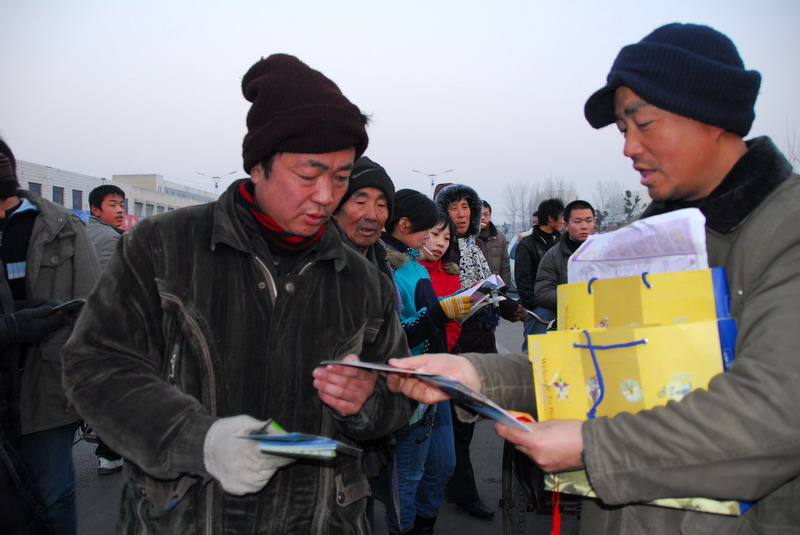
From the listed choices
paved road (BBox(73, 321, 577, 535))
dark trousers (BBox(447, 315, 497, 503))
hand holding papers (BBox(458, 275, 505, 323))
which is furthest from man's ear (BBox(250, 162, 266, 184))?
paved road (BBox(73, 321, 577, 535))

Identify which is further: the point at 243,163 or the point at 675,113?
the point at 243,163

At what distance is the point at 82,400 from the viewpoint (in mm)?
1458

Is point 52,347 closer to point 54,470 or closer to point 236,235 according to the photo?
point 54,470

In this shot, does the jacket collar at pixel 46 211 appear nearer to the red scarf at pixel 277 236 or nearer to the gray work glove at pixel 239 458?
the red scarf at pixel 277 236

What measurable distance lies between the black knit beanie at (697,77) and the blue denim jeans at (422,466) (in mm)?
2379

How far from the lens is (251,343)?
1.63m

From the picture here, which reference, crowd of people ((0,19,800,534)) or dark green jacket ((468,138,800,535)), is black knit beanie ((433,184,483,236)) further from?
dark green jacket ((468,138,800,535))

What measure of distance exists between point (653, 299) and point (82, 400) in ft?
5.01

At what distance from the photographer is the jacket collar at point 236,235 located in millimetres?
1648

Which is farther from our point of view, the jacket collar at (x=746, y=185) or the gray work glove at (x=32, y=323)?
the gray work glove at (x=32, y=323)

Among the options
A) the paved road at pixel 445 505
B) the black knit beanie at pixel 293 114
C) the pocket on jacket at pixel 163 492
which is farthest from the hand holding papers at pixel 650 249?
the paved road at pixel 445 505

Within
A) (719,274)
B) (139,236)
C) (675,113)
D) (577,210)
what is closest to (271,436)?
(139,236)

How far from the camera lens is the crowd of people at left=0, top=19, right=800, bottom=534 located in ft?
3.93

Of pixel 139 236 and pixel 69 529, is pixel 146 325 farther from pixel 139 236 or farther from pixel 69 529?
pixel 69 529
